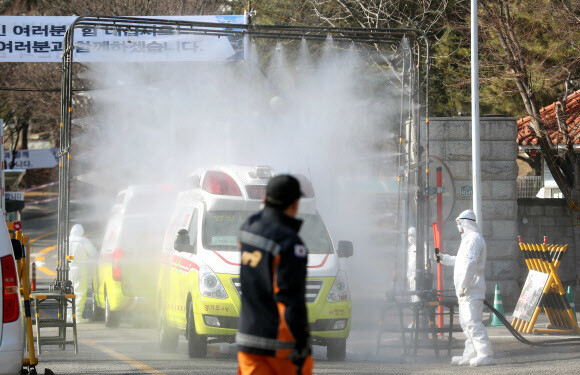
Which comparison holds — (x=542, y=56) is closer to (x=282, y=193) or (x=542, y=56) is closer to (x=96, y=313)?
(x=96, y=313)

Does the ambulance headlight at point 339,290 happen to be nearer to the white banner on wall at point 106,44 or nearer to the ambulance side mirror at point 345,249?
the ambulance side mirror at point 345,249

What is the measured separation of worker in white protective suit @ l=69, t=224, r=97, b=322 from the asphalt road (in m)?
1.45

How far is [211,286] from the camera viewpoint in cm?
1068

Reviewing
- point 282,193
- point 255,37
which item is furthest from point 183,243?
point 282,193

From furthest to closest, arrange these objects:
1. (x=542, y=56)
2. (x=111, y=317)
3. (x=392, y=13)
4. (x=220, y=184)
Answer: (x=392, y=13) → (x=542, y=56) → (x=111, y=317) → (x=220, y=184)

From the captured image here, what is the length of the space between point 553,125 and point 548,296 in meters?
7.50

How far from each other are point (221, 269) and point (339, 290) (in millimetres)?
1402

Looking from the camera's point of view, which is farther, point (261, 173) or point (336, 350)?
point (261, 173)

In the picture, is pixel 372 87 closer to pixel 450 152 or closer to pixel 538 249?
pixel 450 152

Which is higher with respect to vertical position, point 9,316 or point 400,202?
point 400,202

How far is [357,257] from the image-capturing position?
53.5 feet

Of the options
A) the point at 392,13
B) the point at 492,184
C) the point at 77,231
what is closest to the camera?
the point at 77,231

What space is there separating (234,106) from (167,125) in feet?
3.91

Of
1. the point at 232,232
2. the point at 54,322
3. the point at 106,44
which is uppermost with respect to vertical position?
the point at 106,44
